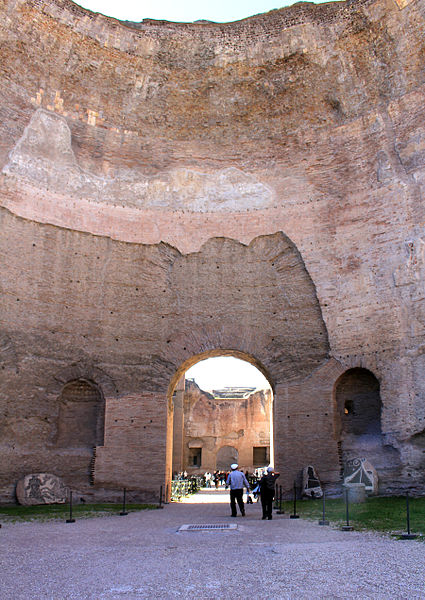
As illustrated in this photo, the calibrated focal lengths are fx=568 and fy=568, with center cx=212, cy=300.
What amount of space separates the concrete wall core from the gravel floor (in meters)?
4.93

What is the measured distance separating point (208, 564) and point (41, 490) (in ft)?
24.3

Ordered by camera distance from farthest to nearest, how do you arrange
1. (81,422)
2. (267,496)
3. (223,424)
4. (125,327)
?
(223,424), (125,327), (81,422), (267,496)

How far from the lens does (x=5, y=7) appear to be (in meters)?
12.2

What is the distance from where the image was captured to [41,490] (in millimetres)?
10984

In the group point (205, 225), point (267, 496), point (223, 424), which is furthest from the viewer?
point (223, 424)

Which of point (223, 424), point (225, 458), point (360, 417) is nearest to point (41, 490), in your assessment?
point (360, 417)

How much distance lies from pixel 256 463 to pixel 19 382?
59.8 feet

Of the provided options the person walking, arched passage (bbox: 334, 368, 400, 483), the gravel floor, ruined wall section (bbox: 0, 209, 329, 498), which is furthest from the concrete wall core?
the gravel floor

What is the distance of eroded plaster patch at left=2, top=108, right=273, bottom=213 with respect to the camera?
1282cm

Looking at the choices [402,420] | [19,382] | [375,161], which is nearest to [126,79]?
[375,161]

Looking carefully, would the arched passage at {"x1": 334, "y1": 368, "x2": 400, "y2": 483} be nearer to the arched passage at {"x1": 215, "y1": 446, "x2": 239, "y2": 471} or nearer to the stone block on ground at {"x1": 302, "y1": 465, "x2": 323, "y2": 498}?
the stone block on ground at {"x1": 302, "y1": 465, "x2": 323, "y2": 498}

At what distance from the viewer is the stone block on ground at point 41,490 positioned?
10812 millimetres

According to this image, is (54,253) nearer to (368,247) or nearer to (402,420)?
A: (368,247)

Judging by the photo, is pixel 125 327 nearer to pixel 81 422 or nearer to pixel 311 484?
pixel 81 422
